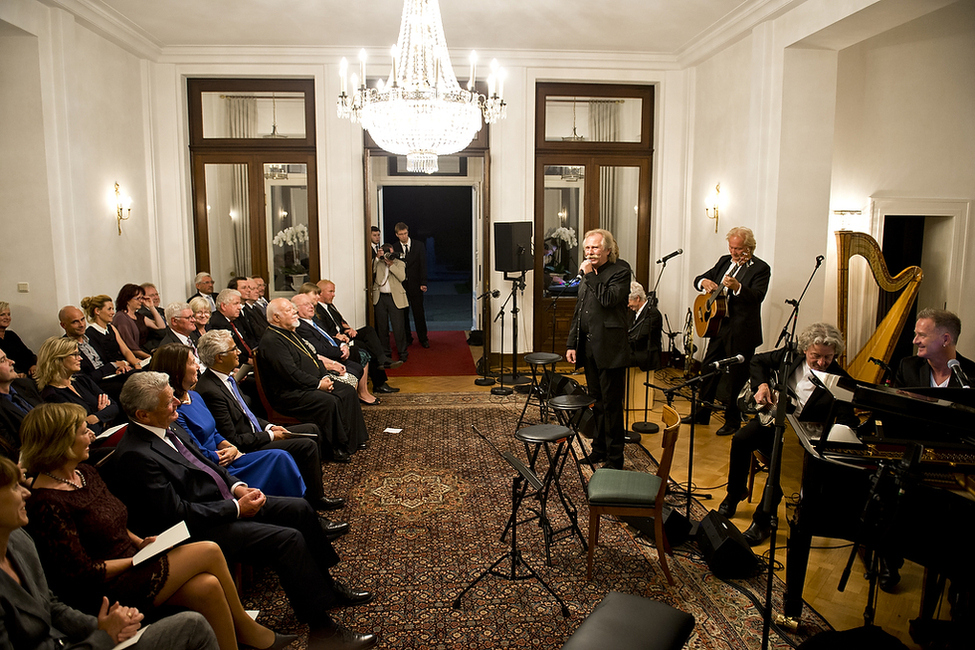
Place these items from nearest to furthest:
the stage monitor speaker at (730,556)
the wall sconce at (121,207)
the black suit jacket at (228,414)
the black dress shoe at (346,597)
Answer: the black dress shoe at (346,597)
the stage monitor speaker at (730,556)
the black suit jacket at (228,414)
the wall sconce at (121,207)

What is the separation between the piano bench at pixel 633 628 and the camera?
7.43ft

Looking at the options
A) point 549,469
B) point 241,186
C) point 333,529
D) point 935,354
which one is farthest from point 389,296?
point 935,354

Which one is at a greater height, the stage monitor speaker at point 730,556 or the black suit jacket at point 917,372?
the black suit jacket at point 917,372

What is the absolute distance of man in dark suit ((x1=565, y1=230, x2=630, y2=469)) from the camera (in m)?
4.93

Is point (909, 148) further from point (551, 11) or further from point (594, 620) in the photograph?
point (594, 620)

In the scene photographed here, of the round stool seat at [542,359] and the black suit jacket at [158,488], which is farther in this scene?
the round stool seat at [542,359]

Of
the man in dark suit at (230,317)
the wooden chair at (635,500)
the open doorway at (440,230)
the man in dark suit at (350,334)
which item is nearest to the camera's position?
the wooden chair at (635,500)

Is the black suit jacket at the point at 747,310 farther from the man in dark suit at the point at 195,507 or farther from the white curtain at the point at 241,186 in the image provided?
the white curtain at the point at 241,186

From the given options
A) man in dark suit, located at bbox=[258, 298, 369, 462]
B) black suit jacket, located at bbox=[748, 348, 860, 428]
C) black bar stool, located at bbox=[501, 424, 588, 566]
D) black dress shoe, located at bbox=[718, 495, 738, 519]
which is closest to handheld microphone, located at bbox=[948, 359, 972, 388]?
black suit jacket, located at bbox=[748, 348, 860, 428]

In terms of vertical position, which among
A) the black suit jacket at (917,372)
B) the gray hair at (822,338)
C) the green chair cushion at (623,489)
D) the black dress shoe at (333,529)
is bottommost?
the black dress shoe at (333,529)

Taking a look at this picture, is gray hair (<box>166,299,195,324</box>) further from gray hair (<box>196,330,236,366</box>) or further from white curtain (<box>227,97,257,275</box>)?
white curtain (<box>227,97,257,275</box>)

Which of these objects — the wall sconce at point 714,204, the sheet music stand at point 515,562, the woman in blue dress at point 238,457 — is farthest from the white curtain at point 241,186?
the sheet music stand at point 515,562

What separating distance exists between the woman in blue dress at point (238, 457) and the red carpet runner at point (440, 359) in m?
4.54

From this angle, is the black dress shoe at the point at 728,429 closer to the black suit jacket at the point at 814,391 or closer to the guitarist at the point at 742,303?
the guitarist at the point at 742,303
